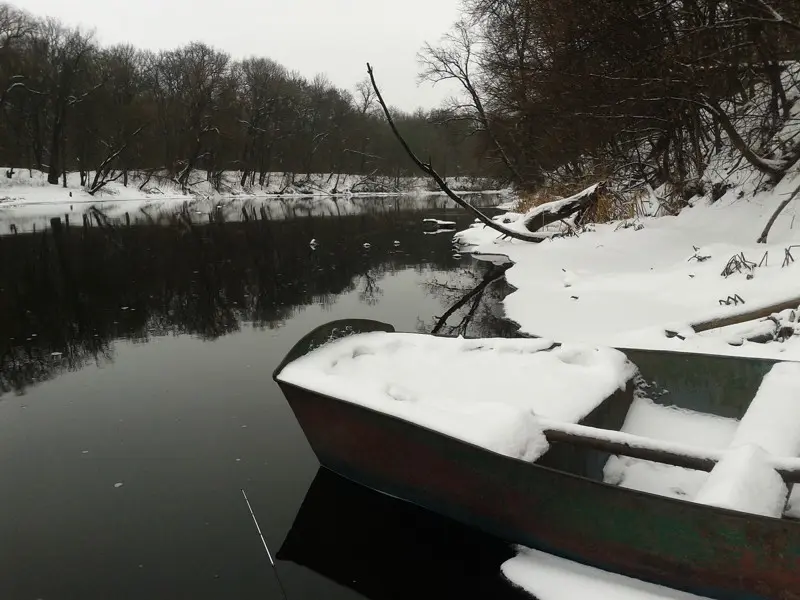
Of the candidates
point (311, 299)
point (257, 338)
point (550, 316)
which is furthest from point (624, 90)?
point (257, 338)

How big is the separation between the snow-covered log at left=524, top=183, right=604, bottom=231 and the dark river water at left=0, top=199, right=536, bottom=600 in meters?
4.63

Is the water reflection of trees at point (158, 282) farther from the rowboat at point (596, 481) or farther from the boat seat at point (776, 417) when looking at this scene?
the boat seat at point (776, 417)

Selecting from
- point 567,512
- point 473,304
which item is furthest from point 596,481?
point 473,304

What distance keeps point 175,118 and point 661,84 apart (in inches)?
1935

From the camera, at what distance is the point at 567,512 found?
2.71m

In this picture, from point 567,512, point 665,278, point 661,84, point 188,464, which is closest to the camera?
point 567,512

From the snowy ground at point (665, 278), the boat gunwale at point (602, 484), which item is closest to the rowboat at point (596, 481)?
the boat gunwale at point (602, 484)

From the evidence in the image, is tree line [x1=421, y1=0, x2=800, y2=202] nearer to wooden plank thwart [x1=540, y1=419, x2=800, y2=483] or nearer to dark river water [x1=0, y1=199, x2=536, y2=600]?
dark river water [x1=0, y1=199, x2=536, y2=600]

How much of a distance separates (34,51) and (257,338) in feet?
148

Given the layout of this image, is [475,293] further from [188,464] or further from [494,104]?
[494,104]

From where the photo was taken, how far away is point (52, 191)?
133 feet

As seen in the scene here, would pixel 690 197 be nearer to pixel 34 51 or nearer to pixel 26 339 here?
pixel 26 339

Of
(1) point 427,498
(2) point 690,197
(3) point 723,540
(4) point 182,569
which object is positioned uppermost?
(2) point 690,197

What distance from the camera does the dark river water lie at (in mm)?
3242
